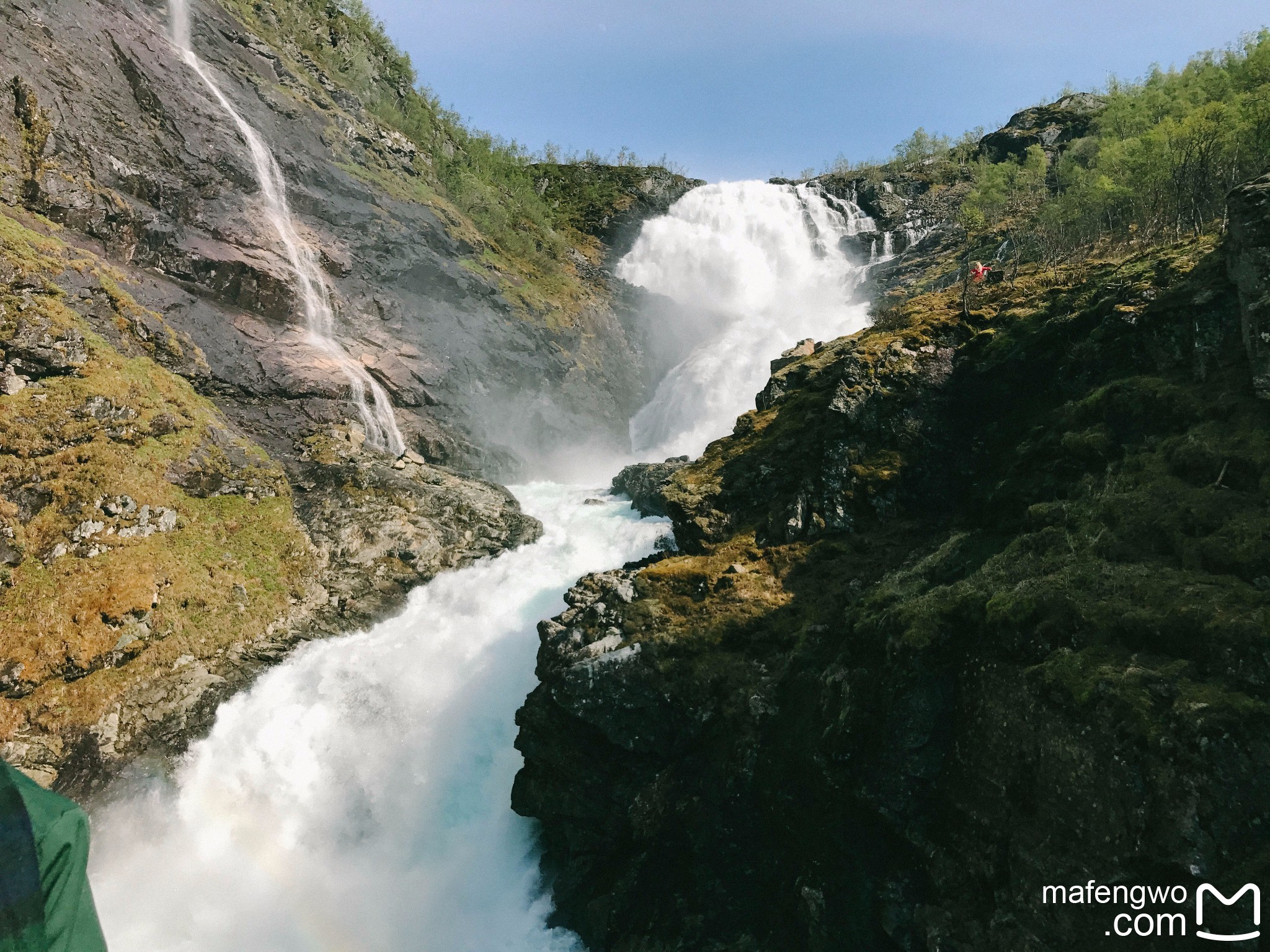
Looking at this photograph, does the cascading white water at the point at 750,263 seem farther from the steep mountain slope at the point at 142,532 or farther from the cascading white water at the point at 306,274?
the steep mountain slope at the point at 142,532

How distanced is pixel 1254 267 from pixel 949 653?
6.94 m

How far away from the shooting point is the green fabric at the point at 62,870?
5.21 feet

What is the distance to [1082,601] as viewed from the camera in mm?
7375

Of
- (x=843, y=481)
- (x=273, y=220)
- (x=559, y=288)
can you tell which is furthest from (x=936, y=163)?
(x=843, y=481)

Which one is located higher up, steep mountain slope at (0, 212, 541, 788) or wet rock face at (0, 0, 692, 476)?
wet rock face at (0, 0, 692, 476)

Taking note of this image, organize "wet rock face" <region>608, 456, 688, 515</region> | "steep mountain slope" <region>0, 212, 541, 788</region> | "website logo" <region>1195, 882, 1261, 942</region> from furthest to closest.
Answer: "wet rock face" <region>608, 456, 688, 515</region> < "steep mountain slope" <region>0, 212, 541, 788</region> < "website logo" <region>1195, 882, 1261, 942</region>

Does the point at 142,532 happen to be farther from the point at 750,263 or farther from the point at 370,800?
the point at 750,263

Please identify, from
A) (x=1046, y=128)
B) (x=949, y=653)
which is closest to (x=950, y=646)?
(x=949, y=653)

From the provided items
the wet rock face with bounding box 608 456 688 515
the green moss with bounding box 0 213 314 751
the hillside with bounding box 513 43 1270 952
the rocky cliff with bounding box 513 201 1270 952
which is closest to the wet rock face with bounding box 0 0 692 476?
the green moss with bounding box 0 213 314 751

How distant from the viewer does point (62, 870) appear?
1.66 m

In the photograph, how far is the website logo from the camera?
5035mm

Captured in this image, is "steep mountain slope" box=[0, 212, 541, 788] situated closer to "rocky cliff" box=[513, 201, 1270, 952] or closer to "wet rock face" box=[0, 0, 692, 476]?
"wet rock face" box=[0, 0, 692, 476]

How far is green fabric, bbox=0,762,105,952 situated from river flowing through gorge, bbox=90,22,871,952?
12010mm

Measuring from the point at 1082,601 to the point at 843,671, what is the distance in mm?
3294
